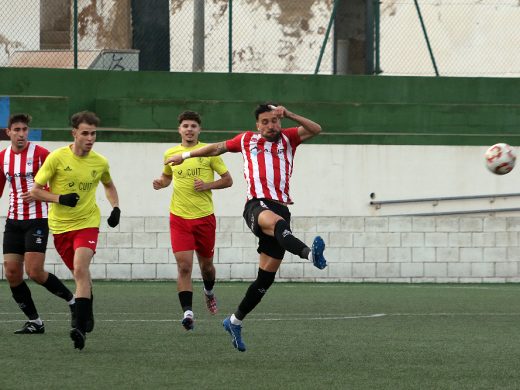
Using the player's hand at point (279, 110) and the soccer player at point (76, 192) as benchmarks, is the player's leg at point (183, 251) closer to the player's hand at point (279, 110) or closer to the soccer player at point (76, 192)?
the soccer player at point (76, 192)

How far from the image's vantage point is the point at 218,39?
24.1 metres

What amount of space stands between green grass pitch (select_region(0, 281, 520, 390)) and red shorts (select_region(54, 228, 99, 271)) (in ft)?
2.39

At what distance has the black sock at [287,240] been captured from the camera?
31.7 ft

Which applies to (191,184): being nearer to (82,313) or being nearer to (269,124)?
(269,124)

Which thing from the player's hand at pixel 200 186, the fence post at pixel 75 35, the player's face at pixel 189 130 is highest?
the fence post at pixel 75 35

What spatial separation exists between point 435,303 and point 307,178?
528 cm

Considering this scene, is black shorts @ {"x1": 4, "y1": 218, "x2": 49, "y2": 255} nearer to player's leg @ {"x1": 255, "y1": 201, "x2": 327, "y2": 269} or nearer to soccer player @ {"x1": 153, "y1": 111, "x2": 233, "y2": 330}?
soccer player @ {"x1": 153, "y1": 111, "x2": 233, "y2": 330}

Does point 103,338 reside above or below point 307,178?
below

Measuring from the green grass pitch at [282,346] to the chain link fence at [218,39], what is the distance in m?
7.34

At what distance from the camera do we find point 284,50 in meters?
27.1

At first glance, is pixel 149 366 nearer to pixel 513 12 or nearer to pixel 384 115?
pixel 384 115

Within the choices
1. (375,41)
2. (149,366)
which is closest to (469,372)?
(149,366)

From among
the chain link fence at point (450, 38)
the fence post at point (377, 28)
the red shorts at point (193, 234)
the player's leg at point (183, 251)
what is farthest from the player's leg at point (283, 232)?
the fence post at point (377, 28)

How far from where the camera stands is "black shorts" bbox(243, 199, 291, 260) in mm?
10258
